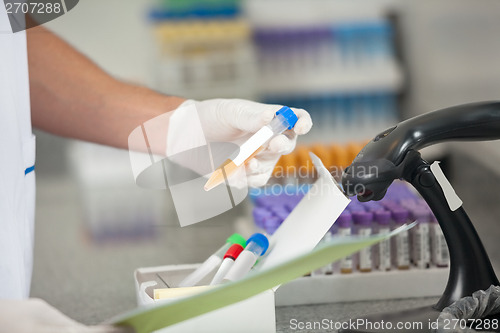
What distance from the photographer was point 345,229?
1.18 metres

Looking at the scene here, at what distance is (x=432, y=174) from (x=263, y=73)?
2003 millimetres

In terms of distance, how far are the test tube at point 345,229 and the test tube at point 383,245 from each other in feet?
0.16

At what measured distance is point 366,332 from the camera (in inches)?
36.7

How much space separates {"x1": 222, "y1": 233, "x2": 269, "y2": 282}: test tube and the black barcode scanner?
178 mm

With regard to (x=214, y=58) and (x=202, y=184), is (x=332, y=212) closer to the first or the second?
(x=202, y=184)

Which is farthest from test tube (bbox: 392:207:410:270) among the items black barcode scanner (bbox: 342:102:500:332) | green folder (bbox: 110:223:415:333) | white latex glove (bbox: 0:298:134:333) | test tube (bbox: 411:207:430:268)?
white latex glove (bbox: 0:298:134:333)

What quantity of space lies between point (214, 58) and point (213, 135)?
1625 mm

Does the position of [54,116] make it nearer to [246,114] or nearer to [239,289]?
[246,114]

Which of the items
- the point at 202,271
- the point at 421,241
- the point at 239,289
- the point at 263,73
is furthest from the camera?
the point at 263,73

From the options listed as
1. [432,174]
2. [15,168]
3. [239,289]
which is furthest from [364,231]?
[15,168]

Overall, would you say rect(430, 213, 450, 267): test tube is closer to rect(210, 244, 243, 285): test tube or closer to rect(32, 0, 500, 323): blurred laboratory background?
rect(210, 244, 243, 285): test tube

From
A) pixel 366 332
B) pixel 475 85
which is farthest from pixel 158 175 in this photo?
pixel 475 85

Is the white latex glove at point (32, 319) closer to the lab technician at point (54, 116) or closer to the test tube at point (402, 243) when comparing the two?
the lab technician at point (54, 116)

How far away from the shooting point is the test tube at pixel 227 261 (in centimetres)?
100
